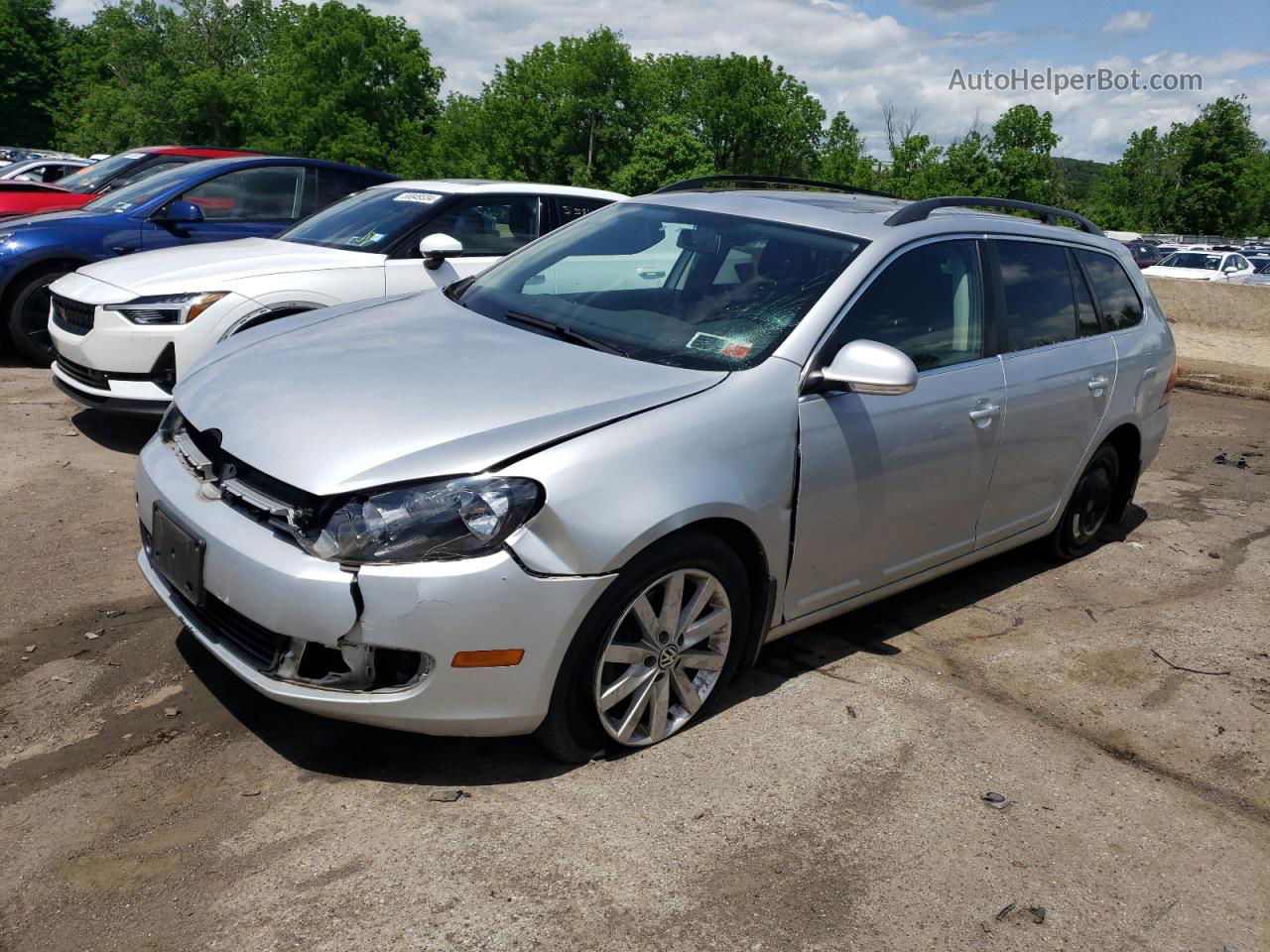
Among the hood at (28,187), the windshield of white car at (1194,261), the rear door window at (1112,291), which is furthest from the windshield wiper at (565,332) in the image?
the windshield of white car at (1194,261)

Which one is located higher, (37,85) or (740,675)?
(37,85)

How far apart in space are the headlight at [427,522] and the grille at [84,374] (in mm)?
3855

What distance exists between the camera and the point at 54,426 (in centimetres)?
663

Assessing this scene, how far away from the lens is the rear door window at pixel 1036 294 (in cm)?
449

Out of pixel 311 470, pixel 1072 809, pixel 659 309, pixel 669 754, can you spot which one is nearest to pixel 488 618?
pixel 311 470

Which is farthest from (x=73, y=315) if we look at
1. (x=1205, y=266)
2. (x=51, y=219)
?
(x=1205, y=266)

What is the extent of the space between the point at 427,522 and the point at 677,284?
5.33 feet

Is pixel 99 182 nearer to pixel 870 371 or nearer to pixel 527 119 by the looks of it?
pixel 870 371

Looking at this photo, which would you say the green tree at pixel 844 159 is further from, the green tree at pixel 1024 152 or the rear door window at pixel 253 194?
the rear door window at pixel 253 194

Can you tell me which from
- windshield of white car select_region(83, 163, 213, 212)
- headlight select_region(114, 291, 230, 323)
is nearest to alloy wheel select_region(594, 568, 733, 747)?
headlight select_region(114, 291, 230, 323)

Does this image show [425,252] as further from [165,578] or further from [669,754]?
[669,754]

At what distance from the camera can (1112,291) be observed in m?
5.29

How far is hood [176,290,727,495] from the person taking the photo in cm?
290

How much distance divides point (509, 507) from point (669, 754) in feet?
3.40
